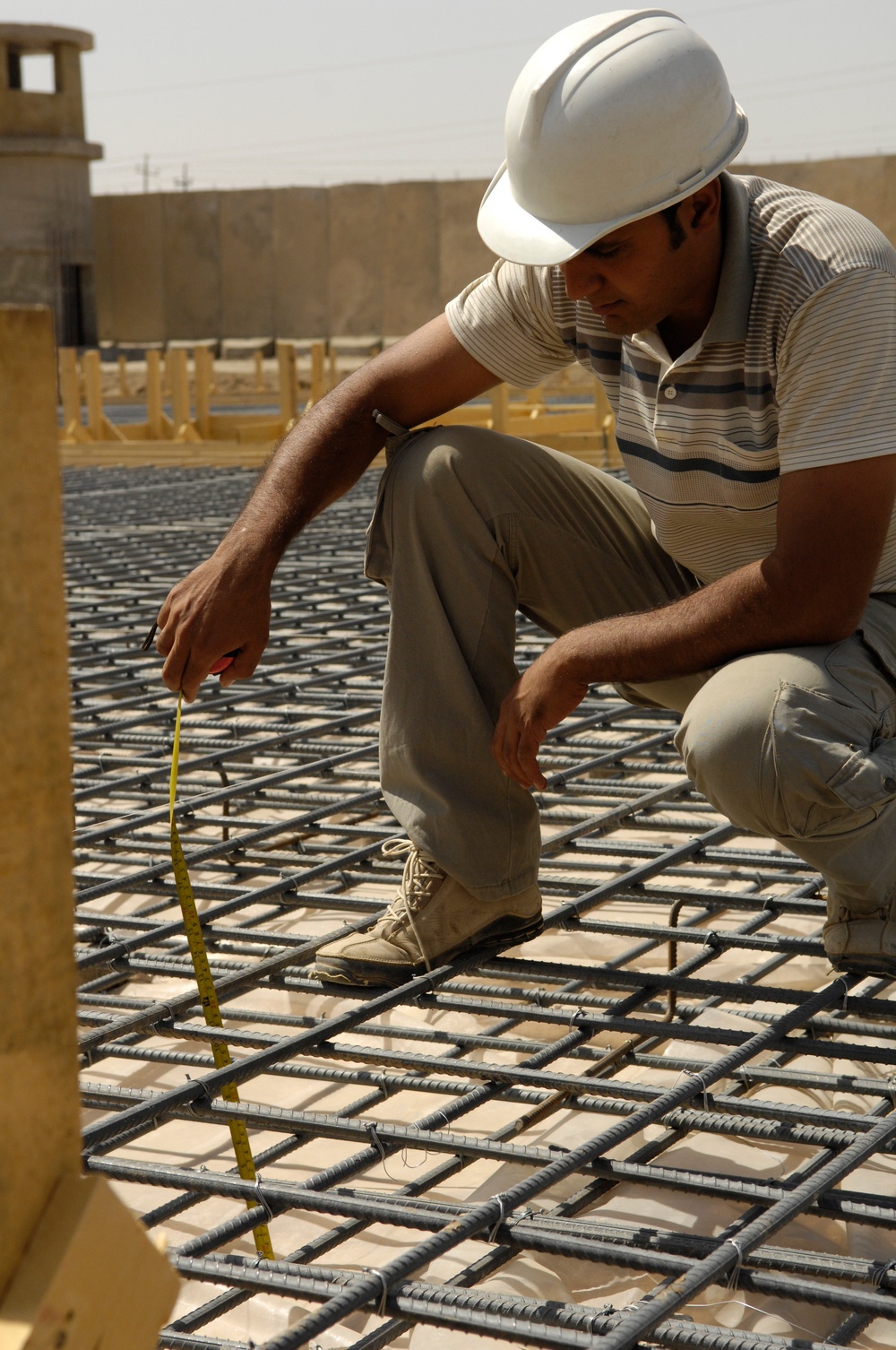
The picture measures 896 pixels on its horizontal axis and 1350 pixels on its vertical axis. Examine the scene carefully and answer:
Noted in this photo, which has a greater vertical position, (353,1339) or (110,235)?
(110,235)

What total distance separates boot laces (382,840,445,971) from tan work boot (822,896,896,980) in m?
0.47

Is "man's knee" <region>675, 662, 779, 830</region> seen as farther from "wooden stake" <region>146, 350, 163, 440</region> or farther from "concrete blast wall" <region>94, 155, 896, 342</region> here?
"concrete blast wall" <region>94, 155, 896, 342</region>

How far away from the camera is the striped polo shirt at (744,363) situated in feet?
5.13

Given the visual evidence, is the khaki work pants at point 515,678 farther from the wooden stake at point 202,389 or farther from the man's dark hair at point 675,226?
the wooden stake at point 202,389

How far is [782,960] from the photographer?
2.16 metres

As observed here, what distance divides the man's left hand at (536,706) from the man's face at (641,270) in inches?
16.1

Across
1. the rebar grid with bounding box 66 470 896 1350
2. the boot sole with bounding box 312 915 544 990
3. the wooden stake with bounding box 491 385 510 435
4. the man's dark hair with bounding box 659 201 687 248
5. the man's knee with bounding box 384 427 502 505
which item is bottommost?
the rebar grid with bounding box 66 470 896 1350

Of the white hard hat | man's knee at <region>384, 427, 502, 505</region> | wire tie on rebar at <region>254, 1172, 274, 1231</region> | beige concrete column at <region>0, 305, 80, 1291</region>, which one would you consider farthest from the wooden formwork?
beige concrete column at <region>0, 305, 80, 1291</region>

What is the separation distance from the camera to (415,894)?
1.79m

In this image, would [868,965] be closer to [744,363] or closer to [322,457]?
[744,363]

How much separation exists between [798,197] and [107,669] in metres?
2.47

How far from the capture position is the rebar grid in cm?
127

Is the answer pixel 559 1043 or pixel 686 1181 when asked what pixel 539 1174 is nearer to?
pixel 686 1181

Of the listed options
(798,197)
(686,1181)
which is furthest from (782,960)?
(798,197)
